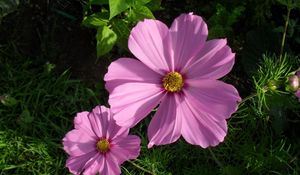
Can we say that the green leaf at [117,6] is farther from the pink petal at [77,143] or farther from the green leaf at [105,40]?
the pink petal at [77,143]

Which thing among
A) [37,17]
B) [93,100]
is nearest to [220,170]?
[93,100]

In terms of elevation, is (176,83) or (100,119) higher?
(176,83)

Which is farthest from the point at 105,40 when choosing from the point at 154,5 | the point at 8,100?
the point at 8,100

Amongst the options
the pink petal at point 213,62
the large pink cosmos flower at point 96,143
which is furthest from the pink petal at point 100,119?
the pink petal at point 213,62

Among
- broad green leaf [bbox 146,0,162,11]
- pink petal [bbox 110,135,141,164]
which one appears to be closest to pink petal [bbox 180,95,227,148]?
pink petal [bbox 110,135,141,164]

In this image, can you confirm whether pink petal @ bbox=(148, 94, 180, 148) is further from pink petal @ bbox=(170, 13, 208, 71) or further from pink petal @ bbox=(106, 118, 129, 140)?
pink petal @ bbox=(106, 118, 129, 140)

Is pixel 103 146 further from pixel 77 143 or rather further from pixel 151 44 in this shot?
pixel 151 44

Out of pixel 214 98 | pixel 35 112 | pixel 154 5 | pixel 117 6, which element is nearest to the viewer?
pixel 214 98
